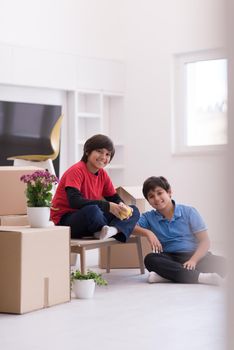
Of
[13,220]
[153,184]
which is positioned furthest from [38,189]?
[153,184]

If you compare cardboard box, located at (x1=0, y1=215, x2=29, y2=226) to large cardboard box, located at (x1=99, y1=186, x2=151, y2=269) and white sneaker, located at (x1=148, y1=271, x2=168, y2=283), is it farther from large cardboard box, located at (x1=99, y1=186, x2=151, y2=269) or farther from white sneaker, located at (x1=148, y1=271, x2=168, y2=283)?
large cardboard box, located at (x1=99, y1=186, x2=151, y2=269)

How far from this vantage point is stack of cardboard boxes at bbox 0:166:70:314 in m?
2.86

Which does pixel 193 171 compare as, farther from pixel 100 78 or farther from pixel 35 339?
pixel 35 339

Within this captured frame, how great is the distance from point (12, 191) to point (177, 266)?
1037mm

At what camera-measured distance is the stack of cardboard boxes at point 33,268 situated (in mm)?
2857

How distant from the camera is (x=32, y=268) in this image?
2.91 metres

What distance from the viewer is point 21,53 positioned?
6.55 m

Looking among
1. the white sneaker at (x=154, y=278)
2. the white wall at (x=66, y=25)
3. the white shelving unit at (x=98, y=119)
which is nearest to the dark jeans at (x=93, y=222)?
the white sneaker at (x=154, y=278)

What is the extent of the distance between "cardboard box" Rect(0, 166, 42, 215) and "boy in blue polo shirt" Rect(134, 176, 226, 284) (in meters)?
0.76

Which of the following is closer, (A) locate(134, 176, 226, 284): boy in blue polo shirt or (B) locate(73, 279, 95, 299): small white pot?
(B) locate(73, 279, 95, 299): small white pot

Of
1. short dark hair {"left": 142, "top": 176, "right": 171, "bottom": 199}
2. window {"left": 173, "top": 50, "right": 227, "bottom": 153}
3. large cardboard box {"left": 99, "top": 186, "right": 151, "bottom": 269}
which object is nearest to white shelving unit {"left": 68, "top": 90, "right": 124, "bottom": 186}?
window {"left": 173, "top": 50, "right": 227, "bottom": 153}

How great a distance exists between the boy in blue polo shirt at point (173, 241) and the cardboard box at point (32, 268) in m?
0.87

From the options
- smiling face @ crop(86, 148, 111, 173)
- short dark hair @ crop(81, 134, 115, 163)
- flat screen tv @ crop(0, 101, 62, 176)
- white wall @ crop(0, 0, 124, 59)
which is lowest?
smiling face @ crop(86, 148, 111, 173)

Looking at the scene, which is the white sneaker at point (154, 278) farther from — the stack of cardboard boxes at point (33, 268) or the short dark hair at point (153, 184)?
the stack of cardboard boxes at point (33, 268)
